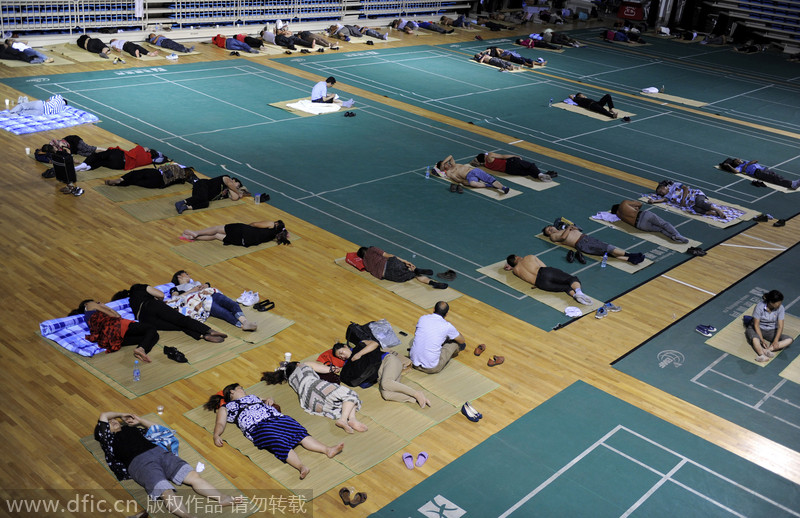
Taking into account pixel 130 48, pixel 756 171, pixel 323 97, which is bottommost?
pixel 756 171

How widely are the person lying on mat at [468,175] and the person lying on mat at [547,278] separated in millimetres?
4198

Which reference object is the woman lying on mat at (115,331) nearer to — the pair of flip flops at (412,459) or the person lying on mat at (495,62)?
the pair of flip flops at (412,459)

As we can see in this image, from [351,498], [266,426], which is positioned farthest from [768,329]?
[266,426]

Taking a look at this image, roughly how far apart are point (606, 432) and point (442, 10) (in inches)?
1321

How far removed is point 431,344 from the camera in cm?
988

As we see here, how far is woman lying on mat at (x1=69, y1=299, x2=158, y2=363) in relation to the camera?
9.89 meters

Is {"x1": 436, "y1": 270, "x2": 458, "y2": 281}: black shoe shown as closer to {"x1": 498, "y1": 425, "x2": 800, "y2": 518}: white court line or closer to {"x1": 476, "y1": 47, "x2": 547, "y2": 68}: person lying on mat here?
{"x1": 498, "y1": 425, "x2": 800, "y2": 518}: white court line

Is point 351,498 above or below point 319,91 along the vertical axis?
below

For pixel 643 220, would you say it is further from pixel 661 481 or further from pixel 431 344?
pixel 661 481

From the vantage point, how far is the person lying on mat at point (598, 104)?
2378 centimetres

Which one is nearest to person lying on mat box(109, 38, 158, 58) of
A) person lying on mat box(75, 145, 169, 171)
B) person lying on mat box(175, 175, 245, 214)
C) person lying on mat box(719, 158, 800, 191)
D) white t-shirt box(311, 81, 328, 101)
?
white t-shirt box(311, 81, 328, 101)

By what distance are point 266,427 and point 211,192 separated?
7.49 meters

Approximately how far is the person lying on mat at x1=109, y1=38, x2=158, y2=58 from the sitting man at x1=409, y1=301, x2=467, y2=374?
19433 millimetres

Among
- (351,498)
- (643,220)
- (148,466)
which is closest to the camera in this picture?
(148,466)
